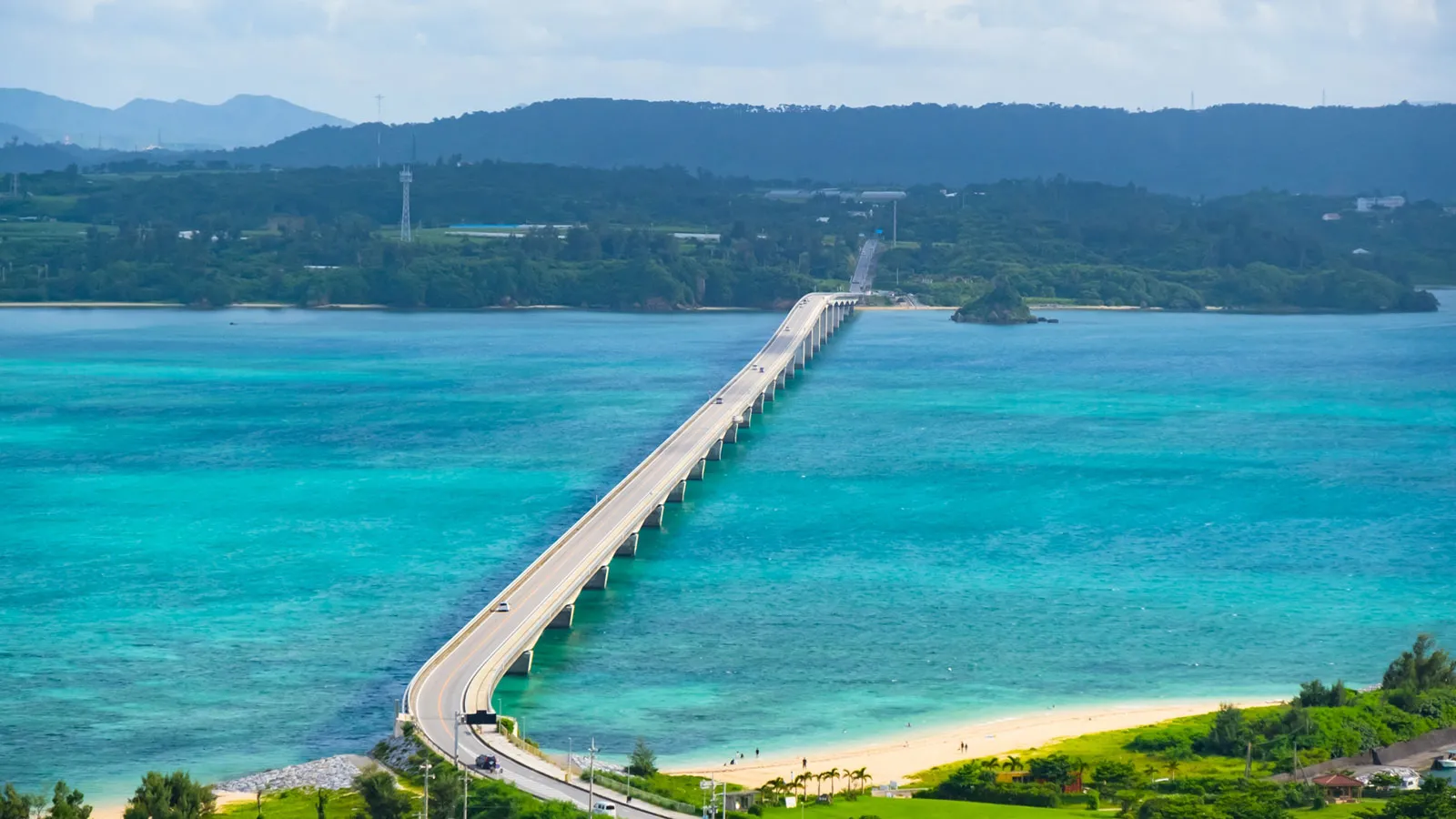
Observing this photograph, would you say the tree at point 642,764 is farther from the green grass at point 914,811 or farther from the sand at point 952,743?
Result: the green grass at point 914,811

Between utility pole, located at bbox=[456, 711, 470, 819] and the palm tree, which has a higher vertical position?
utility pole, located at bbox=[456, 711, 470, 819]

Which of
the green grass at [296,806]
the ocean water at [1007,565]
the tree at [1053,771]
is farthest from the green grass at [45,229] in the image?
the tree at [1053,771]

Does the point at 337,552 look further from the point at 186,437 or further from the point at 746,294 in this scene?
the point at 746,294

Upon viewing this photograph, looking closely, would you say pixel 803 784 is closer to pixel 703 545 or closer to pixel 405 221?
pixel 703 545

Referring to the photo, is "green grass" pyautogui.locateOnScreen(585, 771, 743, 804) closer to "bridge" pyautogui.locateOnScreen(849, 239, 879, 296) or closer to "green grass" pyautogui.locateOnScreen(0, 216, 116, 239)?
"bridge" pyautogui.locateOnScreen(849, 239, 879, 296)

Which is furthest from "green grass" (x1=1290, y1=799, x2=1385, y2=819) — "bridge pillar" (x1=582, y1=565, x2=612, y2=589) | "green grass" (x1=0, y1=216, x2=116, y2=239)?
"green grass" (x1=0, y1=216, x2=116, y2=239)

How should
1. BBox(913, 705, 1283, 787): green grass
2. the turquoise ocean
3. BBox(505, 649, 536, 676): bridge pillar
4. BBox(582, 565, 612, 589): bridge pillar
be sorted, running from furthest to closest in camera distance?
BBox(582, 565, 612, 589): bridge pillar
BBox(505, 649, 536, 676): bridge pillar
the turquoise ocean
BBox(913, 705, 1283, 787): green grass

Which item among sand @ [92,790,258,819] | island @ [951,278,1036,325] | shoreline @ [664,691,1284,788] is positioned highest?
island @ [951,278,1036,325]
